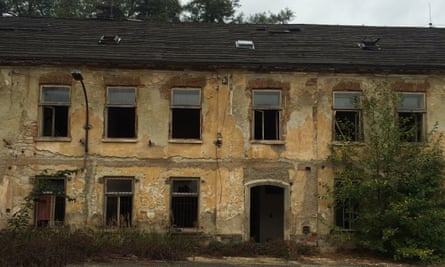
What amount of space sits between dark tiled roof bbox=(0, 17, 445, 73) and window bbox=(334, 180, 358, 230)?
4.13 meters

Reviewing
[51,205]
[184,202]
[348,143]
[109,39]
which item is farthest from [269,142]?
[51,205]

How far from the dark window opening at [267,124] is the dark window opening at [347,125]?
2.01m

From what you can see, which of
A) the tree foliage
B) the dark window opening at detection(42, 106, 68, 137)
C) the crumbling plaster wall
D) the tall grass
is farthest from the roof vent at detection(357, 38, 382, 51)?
the tree foliage

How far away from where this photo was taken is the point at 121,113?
18078 millimetres

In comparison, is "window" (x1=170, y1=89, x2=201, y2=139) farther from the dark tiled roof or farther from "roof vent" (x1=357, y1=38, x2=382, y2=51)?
"roof vent" (x1=357, y1=38, x2=382, y2=51)

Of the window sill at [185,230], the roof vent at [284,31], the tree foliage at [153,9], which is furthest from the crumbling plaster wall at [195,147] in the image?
the tree foliage at [153,9]

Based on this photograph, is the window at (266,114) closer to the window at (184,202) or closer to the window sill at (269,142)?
the window sill at (269,142)

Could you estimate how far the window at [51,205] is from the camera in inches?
683

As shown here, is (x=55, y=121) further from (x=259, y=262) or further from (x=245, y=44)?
(x=259, y=262)

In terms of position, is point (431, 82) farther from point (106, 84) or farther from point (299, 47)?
point (106, 84)

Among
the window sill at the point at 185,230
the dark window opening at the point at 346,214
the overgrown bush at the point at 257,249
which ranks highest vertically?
the dark window opening at the point at 346,214

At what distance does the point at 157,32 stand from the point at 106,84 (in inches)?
155

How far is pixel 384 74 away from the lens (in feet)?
59.3

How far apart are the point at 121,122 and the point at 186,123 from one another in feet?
7.30
